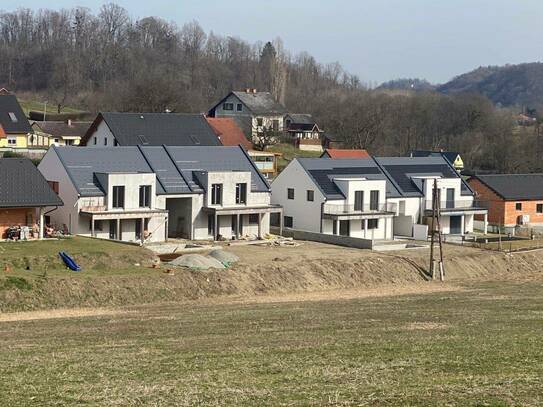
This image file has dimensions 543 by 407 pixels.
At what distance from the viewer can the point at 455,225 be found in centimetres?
5741

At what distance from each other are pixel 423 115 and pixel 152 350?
3642 inches

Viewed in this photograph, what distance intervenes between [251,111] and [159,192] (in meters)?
48.7

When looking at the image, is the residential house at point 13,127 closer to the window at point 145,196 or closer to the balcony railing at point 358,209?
the window at point 145,196

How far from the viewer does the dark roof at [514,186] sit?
60656 millimetres

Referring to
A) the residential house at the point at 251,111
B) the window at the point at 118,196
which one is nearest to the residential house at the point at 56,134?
the residential house at the point at 251,111

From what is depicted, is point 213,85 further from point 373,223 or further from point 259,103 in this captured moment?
point 373,223

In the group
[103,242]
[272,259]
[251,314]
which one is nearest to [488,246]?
[272,259]

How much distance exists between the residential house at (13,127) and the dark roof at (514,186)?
114 ft

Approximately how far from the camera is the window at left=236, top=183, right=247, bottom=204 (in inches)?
1961

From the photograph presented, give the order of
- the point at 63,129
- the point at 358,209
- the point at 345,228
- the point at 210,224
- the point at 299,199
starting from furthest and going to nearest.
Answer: the point at 63,129 → the point at 299,199 → the point at 358,209 → the point at 345,228 → the point at 210,224

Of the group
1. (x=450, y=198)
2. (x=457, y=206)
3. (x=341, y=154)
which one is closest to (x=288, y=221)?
(x=450, y=198)

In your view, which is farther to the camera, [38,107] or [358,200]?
[38,107]

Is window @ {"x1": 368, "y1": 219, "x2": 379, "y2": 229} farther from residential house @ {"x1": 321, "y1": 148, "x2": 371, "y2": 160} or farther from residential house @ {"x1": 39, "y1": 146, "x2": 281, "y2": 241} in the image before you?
residential house @ {"x1": 321, "y1": 148, "x2": 371, "y2": 160}

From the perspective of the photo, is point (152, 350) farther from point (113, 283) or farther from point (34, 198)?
point (34, 198)
